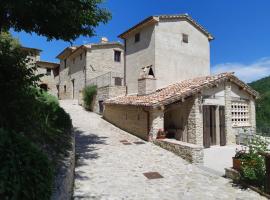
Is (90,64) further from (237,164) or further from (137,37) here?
(237,164)

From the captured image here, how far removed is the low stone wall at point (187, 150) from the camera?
1073cm

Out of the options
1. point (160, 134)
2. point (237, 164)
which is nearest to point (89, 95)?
point (160, 134)

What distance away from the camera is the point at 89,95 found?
25.4 m

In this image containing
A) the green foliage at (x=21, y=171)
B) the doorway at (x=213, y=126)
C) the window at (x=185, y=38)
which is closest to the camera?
the green foliage at (x=21, y=171)

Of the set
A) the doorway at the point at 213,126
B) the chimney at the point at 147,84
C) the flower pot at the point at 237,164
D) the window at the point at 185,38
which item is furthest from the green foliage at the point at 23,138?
the window at the point at 185,38

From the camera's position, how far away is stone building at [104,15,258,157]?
14664 millimetres

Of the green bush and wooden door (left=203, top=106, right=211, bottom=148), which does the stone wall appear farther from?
wooden door (left=203, top=106, right=211, bottom=148)

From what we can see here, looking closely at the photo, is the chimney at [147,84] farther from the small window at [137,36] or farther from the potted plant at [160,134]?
the small window at [137,36]

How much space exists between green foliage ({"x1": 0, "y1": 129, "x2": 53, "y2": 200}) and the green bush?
71.4 feet

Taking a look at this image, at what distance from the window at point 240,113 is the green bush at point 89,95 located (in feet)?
44.5

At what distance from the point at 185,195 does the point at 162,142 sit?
6.26 meters

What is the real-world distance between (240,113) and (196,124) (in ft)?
16.3

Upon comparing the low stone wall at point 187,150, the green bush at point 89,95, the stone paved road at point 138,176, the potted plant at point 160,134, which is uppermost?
the green bush at point 89,95

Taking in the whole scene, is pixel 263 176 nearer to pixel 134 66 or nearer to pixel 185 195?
pixel 185 195
